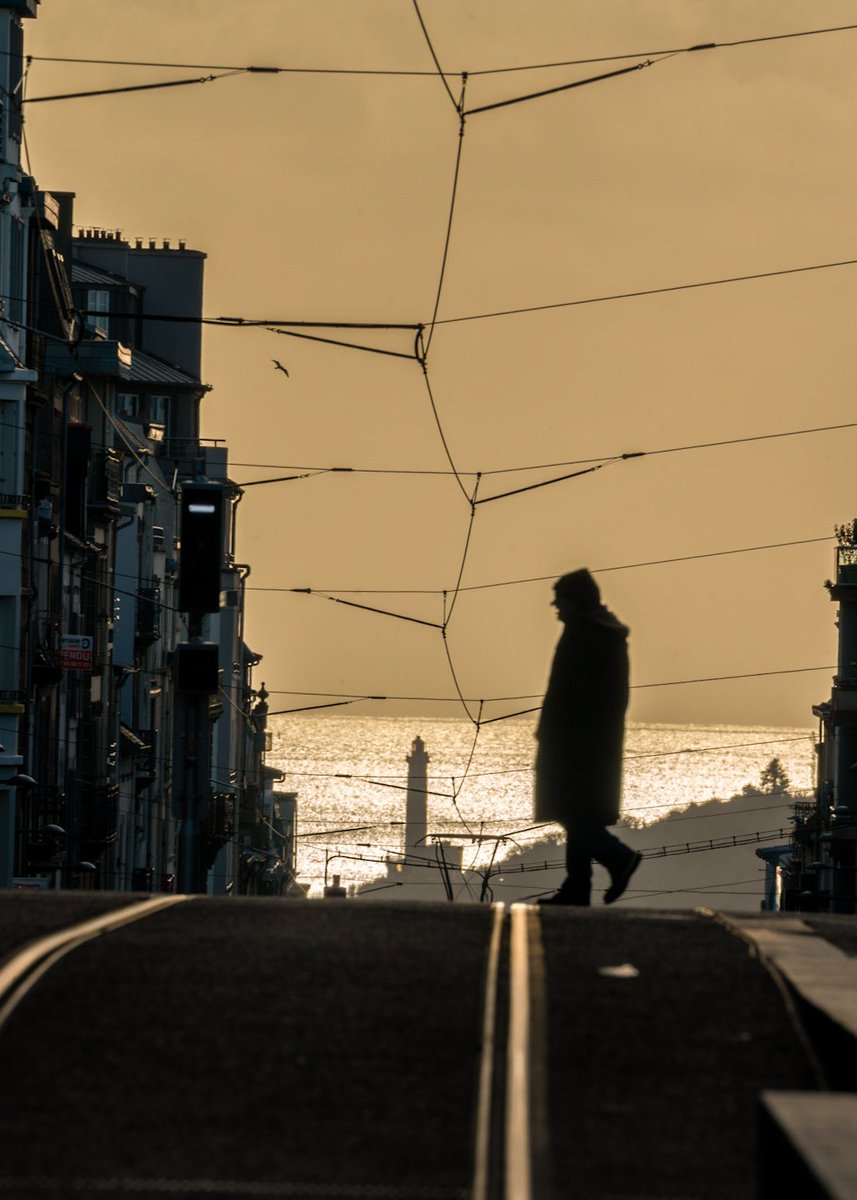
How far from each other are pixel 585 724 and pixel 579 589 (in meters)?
0.88

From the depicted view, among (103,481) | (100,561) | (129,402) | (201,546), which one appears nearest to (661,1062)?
(201,546)

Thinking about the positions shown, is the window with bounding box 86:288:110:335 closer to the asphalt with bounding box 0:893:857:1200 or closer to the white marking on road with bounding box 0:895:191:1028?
the white marking on road with bounding box 0:895:191:1028

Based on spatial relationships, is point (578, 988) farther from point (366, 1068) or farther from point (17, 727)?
point (17, 727)

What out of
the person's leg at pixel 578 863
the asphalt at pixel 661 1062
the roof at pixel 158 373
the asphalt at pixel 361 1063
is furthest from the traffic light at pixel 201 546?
the roof at pixel 158 373

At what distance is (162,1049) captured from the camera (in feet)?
31.9

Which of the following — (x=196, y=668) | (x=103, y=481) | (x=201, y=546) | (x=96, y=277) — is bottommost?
(x=196, y=668)

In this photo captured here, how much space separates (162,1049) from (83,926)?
9.72 feet

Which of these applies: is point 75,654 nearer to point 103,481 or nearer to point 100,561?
point 103,481

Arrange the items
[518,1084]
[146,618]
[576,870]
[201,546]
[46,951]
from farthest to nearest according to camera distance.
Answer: [146,618] < [201,546] < [576,870] < [46,951] < [518,1084]

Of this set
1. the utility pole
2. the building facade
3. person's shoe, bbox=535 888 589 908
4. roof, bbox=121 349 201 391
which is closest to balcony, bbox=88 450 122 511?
the building facade

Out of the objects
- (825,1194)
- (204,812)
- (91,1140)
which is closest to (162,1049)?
(91,1140)

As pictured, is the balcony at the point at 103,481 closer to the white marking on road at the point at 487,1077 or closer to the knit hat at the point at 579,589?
the knit hat at the point at 579,589

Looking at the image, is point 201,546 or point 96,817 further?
point 96,817

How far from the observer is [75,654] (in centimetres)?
5250
